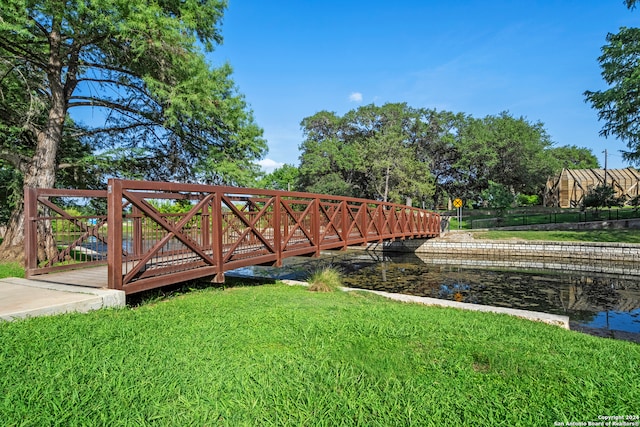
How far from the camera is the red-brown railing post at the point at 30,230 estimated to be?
228 inches

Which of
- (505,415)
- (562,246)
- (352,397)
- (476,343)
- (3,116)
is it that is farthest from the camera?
(562,246)

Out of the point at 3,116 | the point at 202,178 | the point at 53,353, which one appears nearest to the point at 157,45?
the point at 202,178

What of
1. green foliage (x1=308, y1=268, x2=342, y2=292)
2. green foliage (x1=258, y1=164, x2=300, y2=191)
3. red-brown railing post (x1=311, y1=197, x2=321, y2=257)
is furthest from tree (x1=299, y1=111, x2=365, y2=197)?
green foliage (x1=308, y1=268, x2=342, y2=292)

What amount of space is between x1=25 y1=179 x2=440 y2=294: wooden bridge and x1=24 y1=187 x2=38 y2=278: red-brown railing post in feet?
0.05

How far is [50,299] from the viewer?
14.3 feet

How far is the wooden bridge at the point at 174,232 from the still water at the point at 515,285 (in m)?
2.55

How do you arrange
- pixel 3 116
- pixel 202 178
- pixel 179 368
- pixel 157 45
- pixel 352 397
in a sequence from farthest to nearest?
pixel 202 178 → pixel 3 116 → pixel 157 45 → pixel 179 368 → pixel 352 397

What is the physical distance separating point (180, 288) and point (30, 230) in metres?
2.73

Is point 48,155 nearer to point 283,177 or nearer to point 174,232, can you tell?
point 174,232

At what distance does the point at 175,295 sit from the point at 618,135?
2442 centimetres

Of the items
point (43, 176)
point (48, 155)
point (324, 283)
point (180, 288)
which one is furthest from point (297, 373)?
point (48, 155)

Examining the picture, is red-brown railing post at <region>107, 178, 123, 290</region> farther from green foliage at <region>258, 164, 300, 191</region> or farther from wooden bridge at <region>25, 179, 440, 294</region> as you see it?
green foliage at <region>258, 164, 300, 191</region>

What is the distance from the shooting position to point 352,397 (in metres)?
2.42

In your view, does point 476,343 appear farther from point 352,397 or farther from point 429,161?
point 429,161
